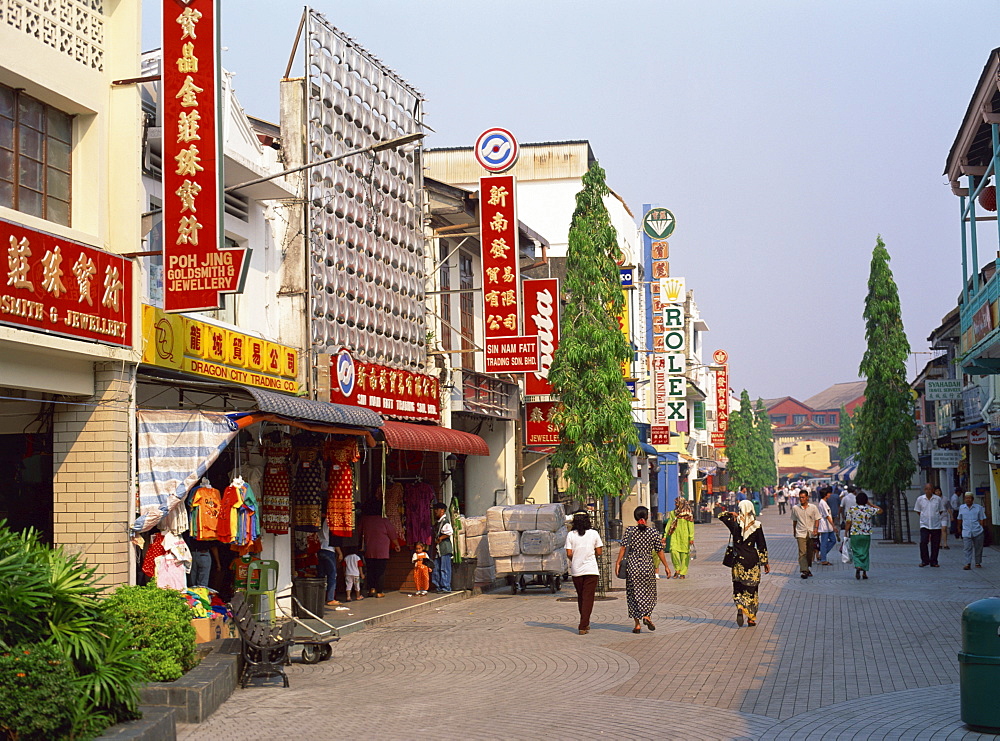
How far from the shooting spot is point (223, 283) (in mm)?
12516

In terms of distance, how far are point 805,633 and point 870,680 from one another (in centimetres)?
380

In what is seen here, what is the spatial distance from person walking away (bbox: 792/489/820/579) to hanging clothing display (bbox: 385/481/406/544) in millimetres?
8499

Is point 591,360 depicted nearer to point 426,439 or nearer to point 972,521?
point 426,439

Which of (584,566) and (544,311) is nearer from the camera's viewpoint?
(584,566)

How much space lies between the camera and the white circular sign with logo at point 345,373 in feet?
60.4

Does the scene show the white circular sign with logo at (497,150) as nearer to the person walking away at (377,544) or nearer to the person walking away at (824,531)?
the person walking away at (377,544)

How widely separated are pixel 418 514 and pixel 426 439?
300 centimetres

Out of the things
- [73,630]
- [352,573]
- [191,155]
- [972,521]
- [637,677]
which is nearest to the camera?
[73,630]

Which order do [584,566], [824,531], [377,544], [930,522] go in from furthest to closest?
[824,531] → [930,522] → [377,544] → [584,566]

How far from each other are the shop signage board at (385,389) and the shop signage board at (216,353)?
2.87 feet

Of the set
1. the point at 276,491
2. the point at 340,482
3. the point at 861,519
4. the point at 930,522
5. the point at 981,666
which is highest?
the point at 340,482

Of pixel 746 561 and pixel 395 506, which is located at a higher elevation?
pixel 395 506

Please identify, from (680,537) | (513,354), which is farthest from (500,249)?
(680,537)

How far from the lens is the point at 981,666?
8.71 m
